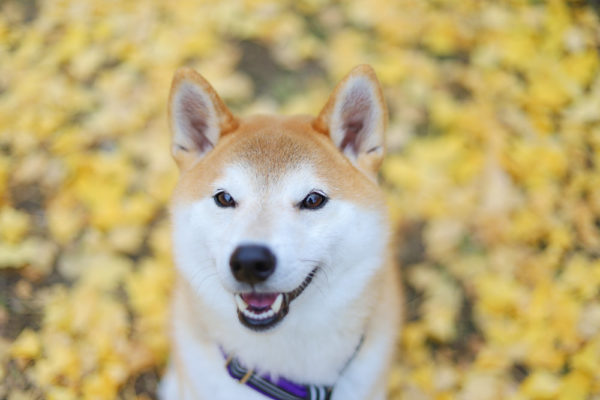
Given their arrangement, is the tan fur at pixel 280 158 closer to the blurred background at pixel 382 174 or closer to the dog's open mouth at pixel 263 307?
the dog's open mouth at pixel 263 307

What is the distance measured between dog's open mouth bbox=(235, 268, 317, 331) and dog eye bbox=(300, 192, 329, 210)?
0.25 m

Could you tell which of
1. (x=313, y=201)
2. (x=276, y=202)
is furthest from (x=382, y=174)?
(x=276, y=202)

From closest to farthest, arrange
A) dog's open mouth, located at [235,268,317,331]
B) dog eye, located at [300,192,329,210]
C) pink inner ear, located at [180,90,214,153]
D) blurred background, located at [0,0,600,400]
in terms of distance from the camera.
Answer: dog's open mouth, located at [235,268,317,331], dog eye, located at [300,192,329,210], pink inner ear, located at [180,90,214,153], blurred background, located at [0,0,600,400]

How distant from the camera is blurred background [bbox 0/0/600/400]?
2.53 metres

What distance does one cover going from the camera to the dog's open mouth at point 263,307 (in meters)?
1.71

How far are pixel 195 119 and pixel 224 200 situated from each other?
45 centimetres

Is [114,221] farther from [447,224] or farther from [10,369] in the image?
[447,224]

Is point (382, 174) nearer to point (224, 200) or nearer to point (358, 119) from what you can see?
point (358, 119)

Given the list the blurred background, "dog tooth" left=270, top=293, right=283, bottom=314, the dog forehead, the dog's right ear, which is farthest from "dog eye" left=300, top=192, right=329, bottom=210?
the blurred background

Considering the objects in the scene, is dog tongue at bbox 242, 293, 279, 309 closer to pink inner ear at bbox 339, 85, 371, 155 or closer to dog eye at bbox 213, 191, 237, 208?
dog eye at bbox 213, 191, 237, 208

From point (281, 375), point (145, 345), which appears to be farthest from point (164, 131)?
point (281, 375)

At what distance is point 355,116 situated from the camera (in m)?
2.01

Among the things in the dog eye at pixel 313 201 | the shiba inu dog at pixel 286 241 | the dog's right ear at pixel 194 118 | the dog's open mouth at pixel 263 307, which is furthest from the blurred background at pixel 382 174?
the dog eye at pixel 313 201

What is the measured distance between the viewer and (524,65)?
358cm
